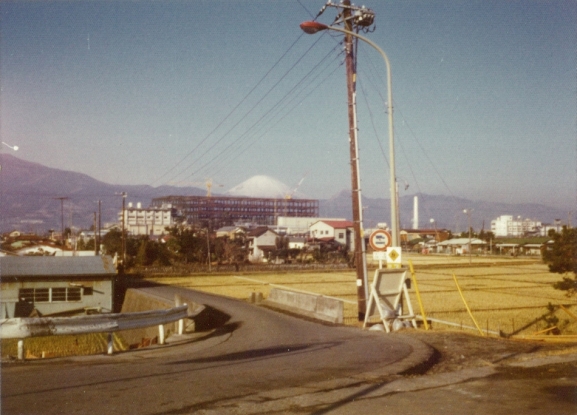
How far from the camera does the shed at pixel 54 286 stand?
3044cm

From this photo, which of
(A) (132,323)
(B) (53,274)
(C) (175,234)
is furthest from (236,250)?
(A) (132,323)

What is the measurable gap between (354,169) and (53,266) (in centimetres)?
2148

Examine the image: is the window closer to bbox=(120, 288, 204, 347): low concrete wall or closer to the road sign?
bbox=(120, 288, 204, 347): low concrete wall

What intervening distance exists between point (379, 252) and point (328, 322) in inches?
122

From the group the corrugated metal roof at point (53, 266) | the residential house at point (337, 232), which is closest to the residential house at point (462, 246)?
the residential house at point (337, 232)

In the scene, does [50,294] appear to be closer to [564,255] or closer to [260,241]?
[564,255]

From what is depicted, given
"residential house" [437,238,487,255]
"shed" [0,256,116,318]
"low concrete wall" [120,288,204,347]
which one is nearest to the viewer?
"low concrete wall" [120,288,204,347]

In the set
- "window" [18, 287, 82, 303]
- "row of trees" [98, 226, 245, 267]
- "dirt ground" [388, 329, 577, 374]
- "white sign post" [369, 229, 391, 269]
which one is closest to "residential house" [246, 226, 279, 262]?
"row of trees" [98, 226, 245, 267]

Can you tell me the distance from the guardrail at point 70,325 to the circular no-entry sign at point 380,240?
20.2ft

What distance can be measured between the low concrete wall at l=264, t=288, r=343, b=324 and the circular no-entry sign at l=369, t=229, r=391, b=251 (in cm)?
293

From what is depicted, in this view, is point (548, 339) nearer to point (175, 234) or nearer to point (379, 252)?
point (379, 252)

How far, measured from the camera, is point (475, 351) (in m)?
10.2

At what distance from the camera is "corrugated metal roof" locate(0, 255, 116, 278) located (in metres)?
30.8

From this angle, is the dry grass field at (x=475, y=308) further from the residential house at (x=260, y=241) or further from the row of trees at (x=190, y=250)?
the residential house at (x=260, y=241)
